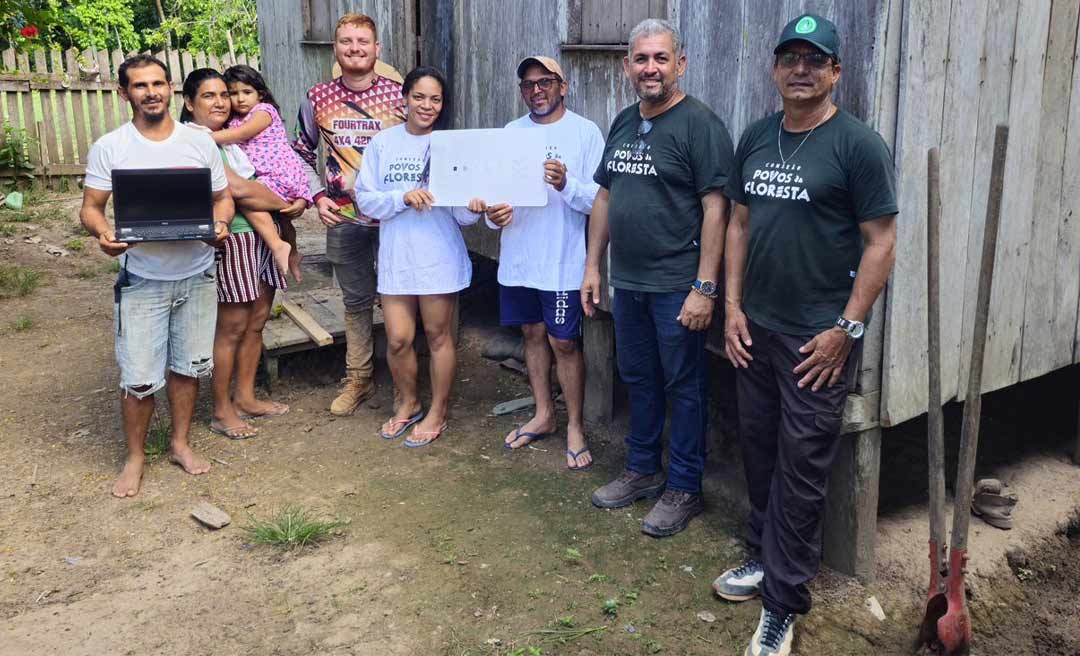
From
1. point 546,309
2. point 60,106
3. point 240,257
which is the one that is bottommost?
point 546,309

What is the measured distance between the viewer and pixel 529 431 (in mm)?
5262

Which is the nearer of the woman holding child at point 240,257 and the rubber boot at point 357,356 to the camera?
the woman holding child at point 240,257

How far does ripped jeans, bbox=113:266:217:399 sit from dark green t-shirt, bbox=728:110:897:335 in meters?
2.70

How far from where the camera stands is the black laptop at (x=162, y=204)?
4.30 meters

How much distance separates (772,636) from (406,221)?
2.69 m

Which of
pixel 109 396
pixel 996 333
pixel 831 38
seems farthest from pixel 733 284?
pixel 109 396

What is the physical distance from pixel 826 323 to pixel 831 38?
933 millimetres

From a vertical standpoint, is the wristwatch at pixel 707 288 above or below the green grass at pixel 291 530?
above

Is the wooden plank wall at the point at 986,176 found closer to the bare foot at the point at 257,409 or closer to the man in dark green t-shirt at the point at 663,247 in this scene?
the man in dark green t-shirt at the point at 663,247

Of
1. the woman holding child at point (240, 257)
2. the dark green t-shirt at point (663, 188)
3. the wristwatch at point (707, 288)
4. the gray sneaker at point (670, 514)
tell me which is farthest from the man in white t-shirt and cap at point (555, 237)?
the woman holding child at point (240, 257)

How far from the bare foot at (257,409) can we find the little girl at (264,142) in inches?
36.9

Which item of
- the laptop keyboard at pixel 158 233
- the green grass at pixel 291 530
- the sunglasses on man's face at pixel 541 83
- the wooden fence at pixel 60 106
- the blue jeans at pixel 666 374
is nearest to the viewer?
the blue jeans at pixel 666 374

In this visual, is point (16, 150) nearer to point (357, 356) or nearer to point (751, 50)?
point (357, 356)

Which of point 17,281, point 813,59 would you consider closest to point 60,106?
point 17,281
